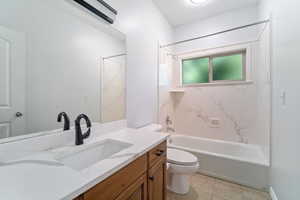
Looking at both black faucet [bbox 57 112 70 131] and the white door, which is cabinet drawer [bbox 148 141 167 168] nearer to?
black faucet [bbox 57 112 70 131]

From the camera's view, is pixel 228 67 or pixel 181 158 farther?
pixel 228 67

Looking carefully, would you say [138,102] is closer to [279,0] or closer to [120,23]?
[120,23]

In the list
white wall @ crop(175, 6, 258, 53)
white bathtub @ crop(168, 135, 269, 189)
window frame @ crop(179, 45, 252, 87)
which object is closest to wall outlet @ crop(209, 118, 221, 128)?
white bathtub @ crop(168, 135, 269, 189)

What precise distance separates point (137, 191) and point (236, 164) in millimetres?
1562

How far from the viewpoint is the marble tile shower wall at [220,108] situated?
210 cm

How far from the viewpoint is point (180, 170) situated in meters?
1.52

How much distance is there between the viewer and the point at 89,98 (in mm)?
1130

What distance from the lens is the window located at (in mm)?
2393

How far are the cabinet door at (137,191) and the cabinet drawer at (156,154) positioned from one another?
0.11 m

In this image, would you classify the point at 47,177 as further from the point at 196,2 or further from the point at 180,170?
the point at 196,2

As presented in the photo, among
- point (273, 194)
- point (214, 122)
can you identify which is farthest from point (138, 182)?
point (214, 122)

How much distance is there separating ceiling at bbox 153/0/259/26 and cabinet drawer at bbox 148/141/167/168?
2.15m

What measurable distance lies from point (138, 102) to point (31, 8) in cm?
124

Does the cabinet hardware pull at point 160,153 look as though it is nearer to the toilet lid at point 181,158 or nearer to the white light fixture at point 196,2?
the toilet lid at point 181,158
